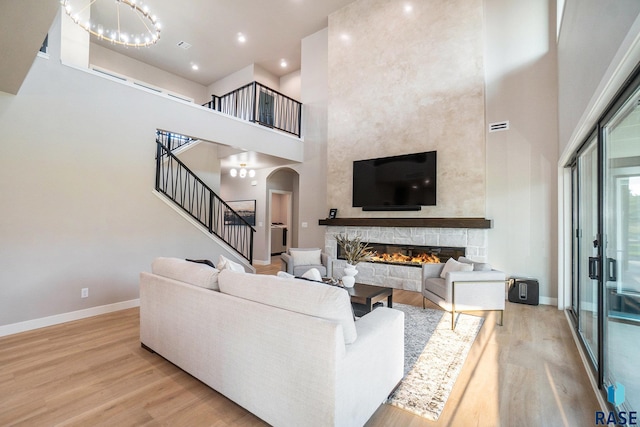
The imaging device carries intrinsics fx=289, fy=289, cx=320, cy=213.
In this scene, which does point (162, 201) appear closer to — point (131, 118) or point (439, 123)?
point (131, 118)

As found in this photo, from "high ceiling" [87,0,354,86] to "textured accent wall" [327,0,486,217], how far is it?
0.84 metres

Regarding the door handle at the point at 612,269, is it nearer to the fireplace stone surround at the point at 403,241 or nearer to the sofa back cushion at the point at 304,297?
the sofa back cushion at the point at 304,297

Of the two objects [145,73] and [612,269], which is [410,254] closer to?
[612,269]

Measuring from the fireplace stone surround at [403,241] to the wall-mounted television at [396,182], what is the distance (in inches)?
18.6

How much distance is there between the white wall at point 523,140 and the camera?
14.7 feet

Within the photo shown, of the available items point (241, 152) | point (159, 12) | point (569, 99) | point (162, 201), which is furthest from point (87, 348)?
point (159, 12)

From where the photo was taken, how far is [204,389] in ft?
7.21

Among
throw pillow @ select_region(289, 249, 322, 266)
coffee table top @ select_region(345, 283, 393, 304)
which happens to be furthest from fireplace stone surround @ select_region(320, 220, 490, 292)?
coffee table top @ select_region(345, 283, 393, 304)

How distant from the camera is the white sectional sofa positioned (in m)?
1.53

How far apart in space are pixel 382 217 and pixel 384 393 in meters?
4.15

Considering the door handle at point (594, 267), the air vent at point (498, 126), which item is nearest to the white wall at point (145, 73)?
the air vent at point (498, 126)

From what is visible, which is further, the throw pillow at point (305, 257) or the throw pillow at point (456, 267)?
the throw pillow at point (305, 257)

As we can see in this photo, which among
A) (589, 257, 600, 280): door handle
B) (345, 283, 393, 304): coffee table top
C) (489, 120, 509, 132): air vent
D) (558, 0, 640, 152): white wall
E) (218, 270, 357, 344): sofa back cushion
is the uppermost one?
(489, 120, 509, 132): air vent

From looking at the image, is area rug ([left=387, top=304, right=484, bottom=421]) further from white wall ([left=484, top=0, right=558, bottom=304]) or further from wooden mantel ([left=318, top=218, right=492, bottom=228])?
white wall ([left=484, top=0, right=558, bottom=304])
